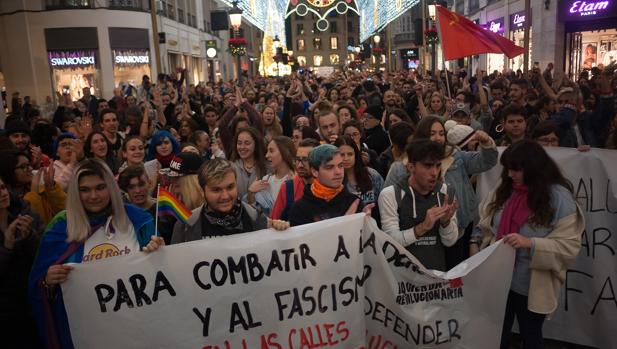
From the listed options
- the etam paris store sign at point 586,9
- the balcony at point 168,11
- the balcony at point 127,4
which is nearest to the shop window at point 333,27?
the balcony at point 168,11

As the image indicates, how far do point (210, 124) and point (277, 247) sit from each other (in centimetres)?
669

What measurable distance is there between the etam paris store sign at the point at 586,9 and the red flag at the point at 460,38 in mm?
15476

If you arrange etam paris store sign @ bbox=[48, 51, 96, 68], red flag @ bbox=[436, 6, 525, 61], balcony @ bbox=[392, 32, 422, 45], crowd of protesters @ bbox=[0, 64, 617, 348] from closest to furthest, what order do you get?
crowd of protesters @ bbox=[0, 64, 617, 348] < red flag @ bbox=[436, 6, 525, 61] < etam paris store sign @ bbox=[48, 51, 96, 68] < balcony @ bbox=[392, 32, 422, 45]

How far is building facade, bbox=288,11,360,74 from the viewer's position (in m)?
113

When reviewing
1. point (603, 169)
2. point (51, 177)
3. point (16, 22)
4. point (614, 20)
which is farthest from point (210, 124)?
point (16, 22)

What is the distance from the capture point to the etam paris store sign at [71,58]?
83.6 ft

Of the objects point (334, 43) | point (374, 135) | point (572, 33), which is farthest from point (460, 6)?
point (334, 43)

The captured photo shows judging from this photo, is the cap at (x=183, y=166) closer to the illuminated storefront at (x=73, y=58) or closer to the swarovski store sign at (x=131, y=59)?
the illuminated storefront at (x=73, y=58)

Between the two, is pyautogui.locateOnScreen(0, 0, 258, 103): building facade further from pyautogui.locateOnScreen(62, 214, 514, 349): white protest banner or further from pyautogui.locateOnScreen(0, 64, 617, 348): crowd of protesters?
pyautogui.locateOnScreen(62, 214, 514, 349): white protest banner

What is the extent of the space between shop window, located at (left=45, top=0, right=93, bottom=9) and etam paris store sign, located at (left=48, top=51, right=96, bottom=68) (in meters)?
2.15

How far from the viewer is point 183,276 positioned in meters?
3.43

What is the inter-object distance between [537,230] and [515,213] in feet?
0.62

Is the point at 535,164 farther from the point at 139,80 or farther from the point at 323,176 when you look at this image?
the point at 139,80

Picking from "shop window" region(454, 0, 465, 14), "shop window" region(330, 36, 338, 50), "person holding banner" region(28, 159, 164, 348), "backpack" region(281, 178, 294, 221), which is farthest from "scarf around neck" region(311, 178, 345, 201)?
"shop window" region(330, 36, 338, 50)
